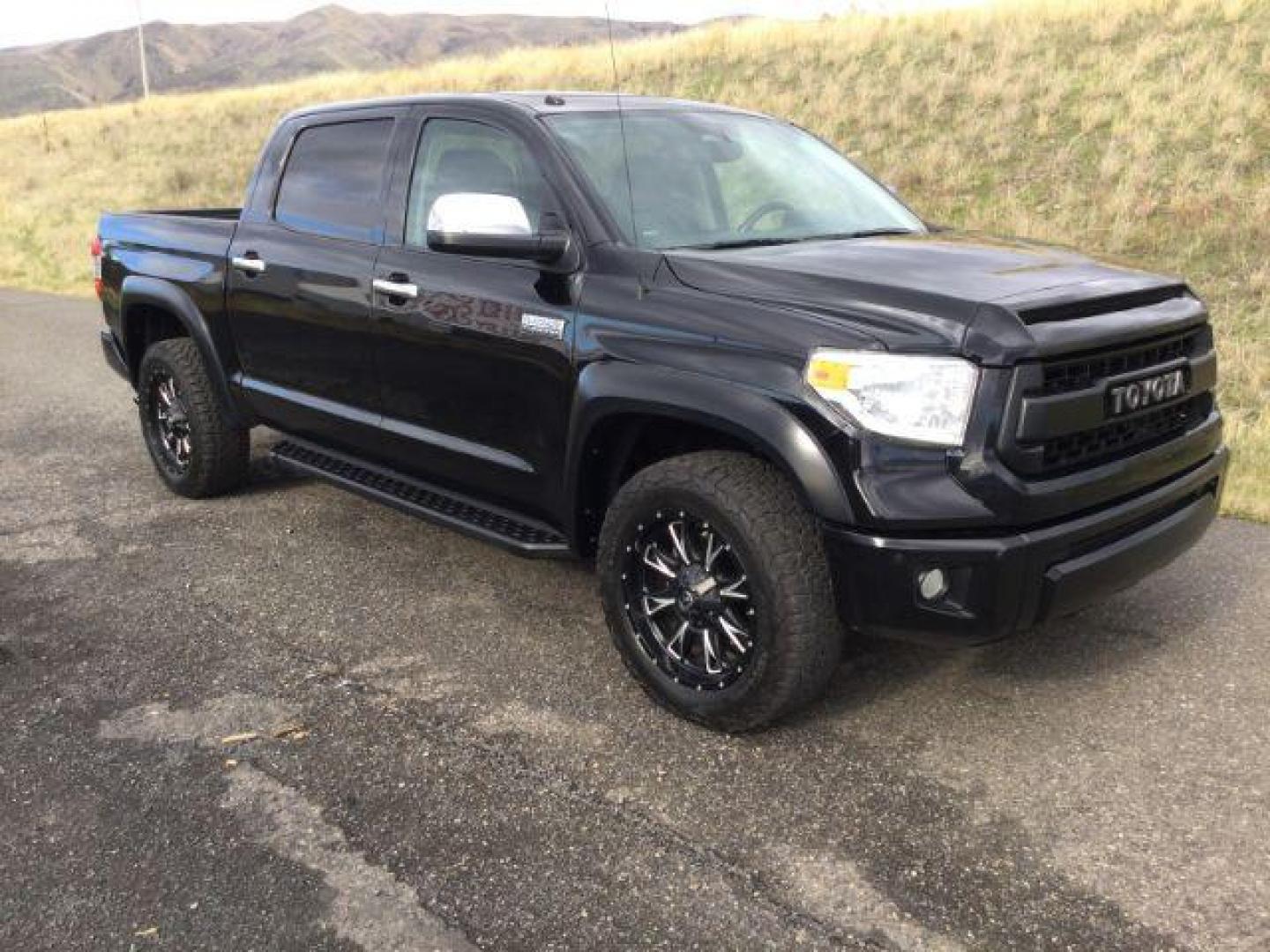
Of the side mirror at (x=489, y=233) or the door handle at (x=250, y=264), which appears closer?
the side mirror at (x=489, y=233)

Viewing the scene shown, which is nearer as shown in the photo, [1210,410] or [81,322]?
[1210,410]

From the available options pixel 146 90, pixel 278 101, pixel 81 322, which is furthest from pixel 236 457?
pixel 146 90

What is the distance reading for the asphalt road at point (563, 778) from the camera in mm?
2549

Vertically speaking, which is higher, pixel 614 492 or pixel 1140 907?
pixel 614 492

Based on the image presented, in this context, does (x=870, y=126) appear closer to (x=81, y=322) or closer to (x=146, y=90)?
(x=81, y=322)

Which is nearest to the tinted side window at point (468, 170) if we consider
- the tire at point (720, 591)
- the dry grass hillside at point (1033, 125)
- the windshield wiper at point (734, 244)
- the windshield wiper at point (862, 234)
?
the windshield wiper at point (734, 244)

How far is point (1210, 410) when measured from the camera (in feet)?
12.0

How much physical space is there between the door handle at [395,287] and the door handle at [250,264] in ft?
2.86

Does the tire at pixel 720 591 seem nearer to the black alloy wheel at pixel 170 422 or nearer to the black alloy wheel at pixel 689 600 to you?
the black alloy wheel at pixel 689 600

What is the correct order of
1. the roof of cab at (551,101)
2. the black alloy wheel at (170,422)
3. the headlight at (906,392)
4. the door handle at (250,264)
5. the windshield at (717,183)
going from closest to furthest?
1. the headlight at (906,392)
2. the windshield at (717,183)
3. the roof of cab at (551,101)
4. the door handle at (250,264)
5. the black alloy wheel at (170,422)

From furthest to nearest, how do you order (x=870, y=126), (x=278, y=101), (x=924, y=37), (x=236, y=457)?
(x=278, y=101), (x=924, y=37), (x=870, y=126), (x=236, y=457)

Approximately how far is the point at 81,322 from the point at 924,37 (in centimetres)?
1396

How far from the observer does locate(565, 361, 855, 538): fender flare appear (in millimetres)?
2926

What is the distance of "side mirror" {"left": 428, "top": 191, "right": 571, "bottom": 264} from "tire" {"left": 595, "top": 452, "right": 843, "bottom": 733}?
77 centimetres
